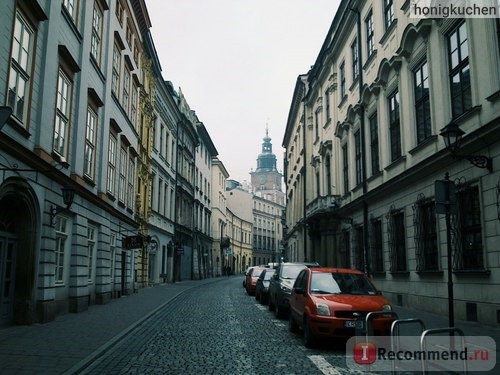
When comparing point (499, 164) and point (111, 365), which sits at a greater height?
point (499, 164)

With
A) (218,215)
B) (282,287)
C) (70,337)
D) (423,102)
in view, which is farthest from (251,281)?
(218,215)

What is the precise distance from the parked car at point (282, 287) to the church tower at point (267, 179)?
130712 millimetres

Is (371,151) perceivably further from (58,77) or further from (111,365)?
(111,365)

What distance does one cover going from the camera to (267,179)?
513 ft

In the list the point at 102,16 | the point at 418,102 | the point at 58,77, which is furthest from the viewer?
A: the point at 102,16

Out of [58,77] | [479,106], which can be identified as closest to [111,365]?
[58,77]

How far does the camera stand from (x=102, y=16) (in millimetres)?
20078

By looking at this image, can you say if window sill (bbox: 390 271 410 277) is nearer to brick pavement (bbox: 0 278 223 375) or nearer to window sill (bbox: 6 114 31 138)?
brick pavement (bbox: 0 278 223 375)

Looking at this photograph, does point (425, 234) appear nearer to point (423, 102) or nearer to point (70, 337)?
point (423, 102)

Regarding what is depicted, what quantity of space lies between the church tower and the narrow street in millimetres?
134995

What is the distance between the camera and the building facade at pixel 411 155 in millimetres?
12609

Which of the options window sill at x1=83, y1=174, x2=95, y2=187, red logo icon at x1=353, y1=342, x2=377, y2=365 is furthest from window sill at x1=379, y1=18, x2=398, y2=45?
red logo icon at x1=353, y1=342, x2=377, y2=365

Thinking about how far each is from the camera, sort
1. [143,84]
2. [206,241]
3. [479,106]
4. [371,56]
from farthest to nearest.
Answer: [206,241] → [143,84] → [371,56] → [479,106]

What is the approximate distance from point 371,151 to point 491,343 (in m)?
14.2
